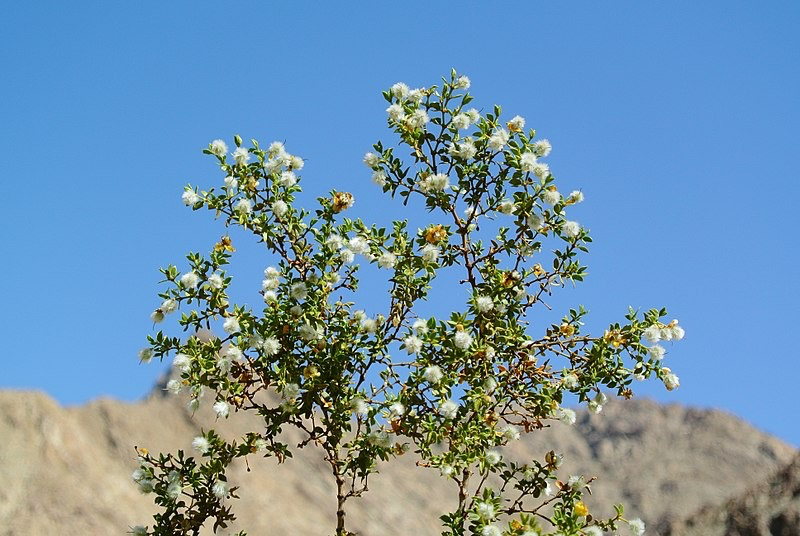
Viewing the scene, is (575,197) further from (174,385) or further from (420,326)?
(174,385)

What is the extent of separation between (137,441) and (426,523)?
22155 millimetres

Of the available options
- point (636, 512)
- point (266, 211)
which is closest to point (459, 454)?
point (266, 211)

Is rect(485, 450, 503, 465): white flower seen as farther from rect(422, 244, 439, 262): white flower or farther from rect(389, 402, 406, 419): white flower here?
rect(422, 244, 439, 262): white flower

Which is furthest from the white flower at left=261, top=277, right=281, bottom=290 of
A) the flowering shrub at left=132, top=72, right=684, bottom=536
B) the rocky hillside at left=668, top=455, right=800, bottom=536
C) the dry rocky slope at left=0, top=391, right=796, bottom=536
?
→ the dry rocky slope at left=0, top=391, right=796, bottom=536

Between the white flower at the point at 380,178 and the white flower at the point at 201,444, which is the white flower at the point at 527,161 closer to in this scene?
the white flower at the point at 380,178

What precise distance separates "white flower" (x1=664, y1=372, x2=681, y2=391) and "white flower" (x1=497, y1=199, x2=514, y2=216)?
1.78 metres

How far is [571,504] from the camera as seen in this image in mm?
7629

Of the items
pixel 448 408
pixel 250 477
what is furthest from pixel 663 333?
pixel 250 477

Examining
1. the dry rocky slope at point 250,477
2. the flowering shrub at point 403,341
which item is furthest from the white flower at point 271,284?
the dry rocky slope at point 250,477

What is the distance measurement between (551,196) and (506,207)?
1.24 ft

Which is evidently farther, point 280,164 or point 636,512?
point 636,512

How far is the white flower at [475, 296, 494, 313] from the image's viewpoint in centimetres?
729

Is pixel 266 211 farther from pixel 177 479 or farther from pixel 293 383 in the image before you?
pixel 177 479

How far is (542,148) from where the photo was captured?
25.3 ft
